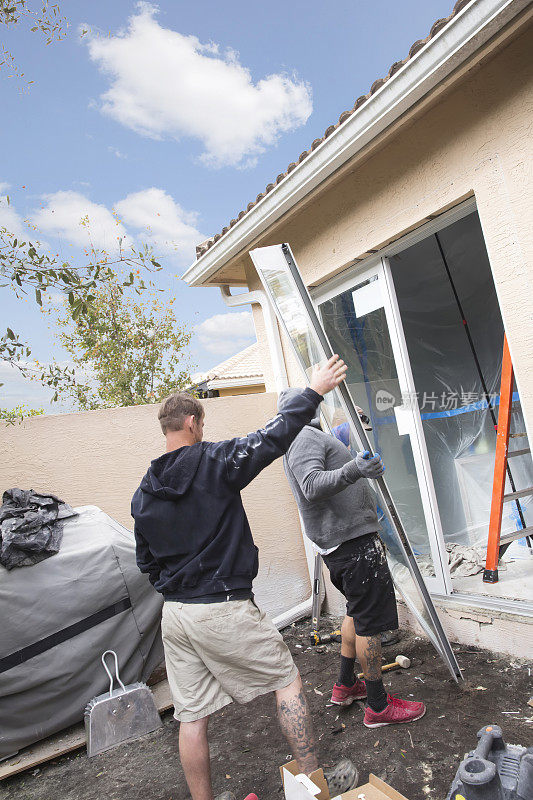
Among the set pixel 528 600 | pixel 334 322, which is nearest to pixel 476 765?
pixel 528 600

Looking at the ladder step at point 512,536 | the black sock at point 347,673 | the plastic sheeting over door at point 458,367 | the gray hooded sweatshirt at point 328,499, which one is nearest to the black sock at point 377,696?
the black sock at point 347,673

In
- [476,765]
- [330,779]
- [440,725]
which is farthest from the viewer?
[440,725]

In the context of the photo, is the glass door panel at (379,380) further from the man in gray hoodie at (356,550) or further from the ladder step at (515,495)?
the man in gray hoodie at (356,550)

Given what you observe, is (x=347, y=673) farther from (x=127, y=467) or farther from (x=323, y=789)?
(x=127, y=467)

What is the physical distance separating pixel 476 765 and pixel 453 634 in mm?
2233

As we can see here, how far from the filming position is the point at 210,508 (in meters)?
2.10

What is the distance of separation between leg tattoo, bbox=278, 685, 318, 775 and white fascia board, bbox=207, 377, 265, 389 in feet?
45.6

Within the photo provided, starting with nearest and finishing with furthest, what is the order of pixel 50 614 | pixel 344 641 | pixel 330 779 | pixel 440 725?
pixel 330 779
pixel 440 725
pixel 344 641
pixel 50 614

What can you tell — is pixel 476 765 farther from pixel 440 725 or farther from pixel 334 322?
pixel 334 322

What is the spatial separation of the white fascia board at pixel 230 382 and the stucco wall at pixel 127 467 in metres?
11.2

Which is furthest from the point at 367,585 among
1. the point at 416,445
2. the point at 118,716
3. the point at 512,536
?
the point at 118,716

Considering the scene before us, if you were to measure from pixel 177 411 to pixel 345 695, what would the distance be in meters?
1.92

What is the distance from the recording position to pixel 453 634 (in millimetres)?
3404

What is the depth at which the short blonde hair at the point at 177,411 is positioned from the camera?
2244mm
